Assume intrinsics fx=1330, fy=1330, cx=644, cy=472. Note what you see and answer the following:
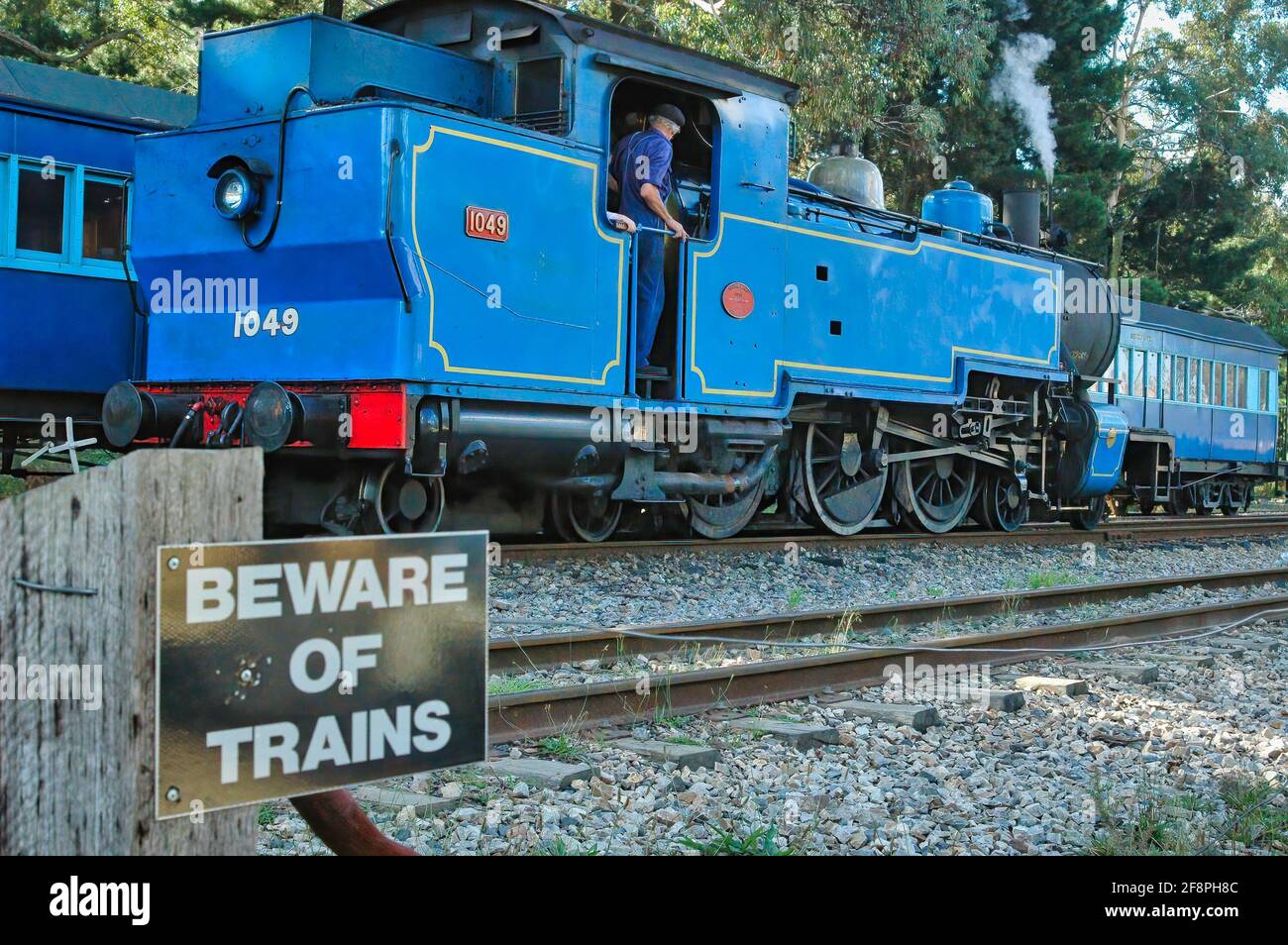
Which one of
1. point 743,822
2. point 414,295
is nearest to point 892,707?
point 743,822

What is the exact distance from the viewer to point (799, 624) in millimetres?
7090

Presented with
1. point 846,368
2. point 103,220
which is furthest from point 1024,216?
point 103,220

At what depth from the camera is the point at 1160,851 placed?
356 centimetres

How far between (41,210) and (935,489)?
8.33 meters

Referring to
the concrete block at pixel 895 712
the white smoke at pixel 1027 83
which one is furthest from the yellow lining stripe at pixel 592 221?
the white smoke at pixel 1027 83

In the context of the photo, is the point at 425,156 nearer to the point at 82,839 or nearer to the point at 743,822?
the point at 743,822

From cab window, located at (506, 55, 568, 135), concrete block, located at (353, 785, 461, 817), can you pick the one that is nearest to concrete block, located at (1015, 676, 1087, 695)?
concrete block, located at (353, 785, 461, 817)

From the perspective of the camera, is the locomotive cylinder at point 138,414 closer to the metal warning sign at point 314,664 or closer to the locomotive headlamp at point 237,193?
the locomotive headlamp at point 237,193

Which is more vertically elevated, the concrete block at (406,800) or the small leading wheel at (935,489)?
the small leading wheel at (935,489)

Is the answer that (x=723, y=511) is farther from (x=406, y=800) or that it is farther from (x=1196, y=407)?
(x=1196, y=407)

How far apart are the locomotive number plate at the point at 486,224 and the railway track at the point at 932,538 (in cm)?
210

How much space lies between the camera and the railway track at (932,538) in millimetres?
9125

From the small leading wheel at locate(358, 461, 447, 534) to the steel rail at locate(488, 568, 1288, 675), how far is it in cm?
167
